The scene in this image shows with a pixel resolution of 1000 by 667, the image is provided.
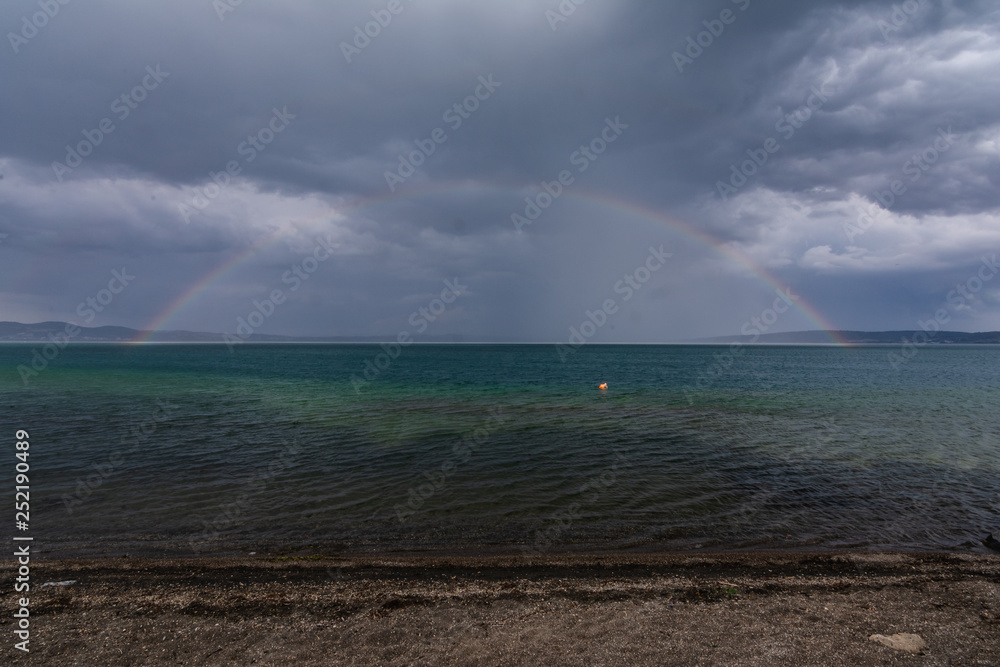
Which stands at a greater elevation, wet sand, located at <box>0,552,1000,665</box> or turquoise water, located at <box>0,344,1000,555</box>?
wet sand, located at <box>0,552,1000,665</box>

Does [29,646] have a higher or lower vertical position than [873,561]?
higher

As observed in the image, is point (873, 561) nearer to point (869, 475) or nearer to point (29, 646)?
point (869, 475)

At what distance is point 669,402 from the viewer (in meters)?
47.0

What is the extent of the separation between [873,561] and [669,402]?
116 ft

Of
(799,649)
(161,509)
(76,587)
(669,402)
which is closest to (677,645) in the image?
(799,649)

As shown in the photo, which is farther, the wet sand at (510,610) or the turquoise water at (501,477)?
the turquoise water at (501,477)

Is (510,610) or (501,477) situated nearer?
(510,610)

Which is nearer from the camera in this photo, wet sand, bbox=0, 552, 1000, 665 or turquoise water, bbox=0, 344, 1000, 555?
wet sand, bbox=0, 552, 1000, 665

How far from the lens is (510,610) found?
9523 millimetres

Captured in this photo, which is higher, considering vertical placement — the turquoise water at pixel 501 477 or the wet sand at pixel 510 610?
the wet sand at pixel 510 610

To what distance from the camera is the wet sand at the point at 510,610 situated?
8.06 m

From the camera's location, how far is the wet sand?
8.06m

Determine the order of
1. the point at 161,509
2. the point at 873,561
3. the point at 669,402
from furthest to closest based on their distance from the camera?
1. the point at 669,402
2. the point at 161,509
3. the point at 873,561

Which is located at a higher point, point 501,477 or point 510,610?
point 510,610
